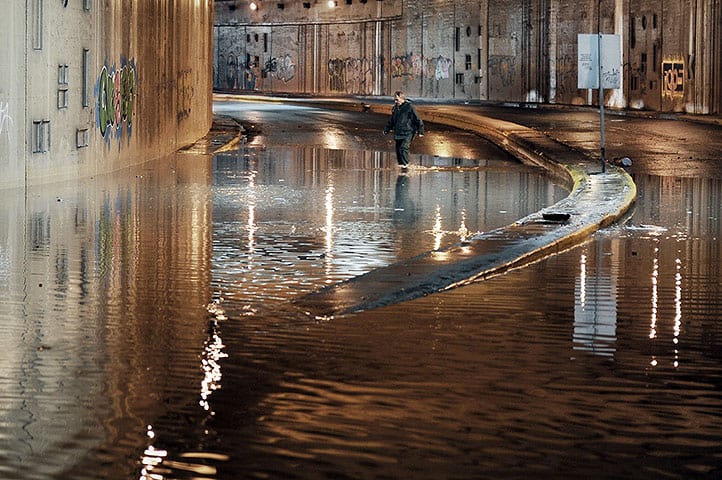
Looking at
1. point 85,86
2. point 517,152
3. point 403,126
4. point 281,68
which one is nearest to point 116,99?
point 85,86

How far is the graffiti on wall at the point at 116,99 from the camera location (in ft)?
82.7

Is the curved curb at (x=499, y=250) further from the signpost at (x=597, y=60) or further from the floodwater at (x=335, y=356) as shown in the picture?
the signpost at (x=597, y=60)

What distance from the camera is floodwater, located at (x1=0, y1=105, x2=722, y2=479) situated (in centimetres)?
727

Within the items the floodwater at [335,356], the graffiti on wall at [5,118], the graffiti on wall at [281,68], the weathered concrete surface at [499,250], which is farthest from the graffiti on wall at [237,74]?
the floodwater at [335,356]

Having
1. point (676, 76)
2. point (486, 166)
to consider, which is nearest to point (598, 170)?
point (486, 166)

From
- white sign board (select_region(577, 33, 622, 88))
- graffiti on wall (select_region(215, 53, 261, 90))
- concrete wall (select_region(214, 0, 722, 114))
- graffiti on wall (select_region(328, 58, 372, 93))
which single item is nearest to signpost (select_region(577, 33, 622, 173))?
white sign board (select_region(577, 33, 622, 88))

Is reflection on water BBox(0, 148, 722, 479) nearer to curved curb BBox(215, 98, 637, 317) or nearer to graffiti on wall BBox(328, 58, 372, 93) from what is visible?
curved curb BBox(215, 98, 637, 317)

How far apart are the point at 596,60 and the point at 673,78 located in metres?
30.1

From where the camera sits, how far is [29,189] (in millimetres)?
21422

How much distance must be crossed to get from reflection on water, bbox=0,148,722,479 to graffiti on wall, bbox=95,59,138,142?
21.8 ft

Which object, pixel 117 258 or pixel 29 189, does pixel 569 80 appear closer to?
pixel 29 189

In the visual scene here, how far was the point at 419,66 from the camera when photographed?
7625 cm

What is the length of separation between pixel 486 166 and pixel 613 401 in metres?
22.3

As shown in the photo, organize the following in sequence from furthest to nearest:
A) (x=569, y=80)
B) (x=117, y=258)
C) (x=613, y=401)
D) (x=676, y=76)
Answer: (x=569, y=80) < (x=676, y=76) < (x=117, y=258) < (x=613, y=401)
